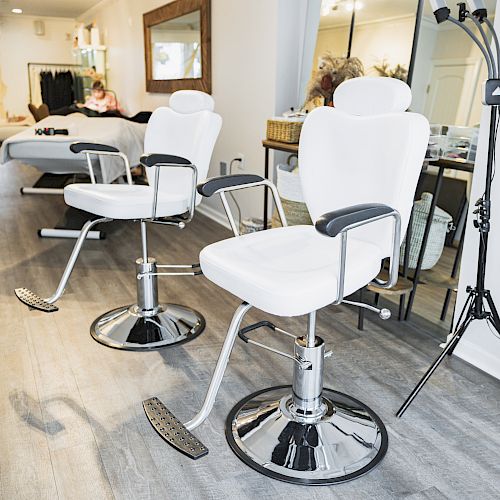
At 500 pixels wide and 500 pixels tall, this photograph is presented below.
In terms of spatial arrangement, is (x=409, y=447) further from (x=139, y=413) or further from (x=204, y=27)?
(x=204, y=27)

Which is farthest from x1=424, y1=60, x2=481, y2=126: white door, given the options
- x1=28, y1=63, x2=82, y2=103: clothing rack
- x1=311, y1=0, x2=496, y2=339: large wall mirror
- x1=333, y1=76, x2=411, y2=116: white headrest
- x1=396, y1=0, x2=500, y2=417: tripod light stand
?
x1=28, y1=63, x2=82, y2=103: clothing rack

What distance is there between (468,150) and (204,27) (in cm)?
263

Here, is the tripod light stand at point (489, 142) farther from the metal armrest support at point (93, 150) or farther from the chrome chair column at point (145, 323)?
the metal armrest support at point (93, 150)

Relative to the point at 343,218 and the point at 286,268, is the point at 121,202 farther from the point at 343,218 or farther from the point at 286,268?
the point at 343,218

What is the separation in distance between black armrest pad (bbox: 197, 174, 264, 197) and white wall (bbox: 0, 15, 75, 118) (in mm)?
8984

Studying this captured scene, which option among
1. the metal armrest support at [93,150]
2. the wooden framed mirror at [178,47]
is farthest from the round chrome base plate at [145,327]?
the wooden framed mirror at [178,47]

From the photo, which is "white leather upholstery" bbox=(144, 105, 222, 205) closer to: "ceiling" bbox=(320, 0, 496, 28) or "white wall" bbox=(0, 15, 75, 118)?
"ceiling" bbox=(320, 0, 496, 28)

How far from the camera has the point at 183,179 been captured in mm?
2291

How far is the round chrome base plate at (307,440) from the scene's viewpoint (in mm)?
1424

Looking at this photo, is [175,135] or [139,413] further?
[175,135]

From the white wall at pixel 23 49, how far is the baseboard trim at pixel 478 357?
30.4 feet

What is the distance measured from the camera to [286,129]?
2.75m

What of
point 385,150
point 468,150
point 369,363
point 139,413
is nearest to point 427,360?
point 369,363

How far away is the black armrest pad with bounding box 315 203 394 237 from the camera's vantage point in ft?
3.51
